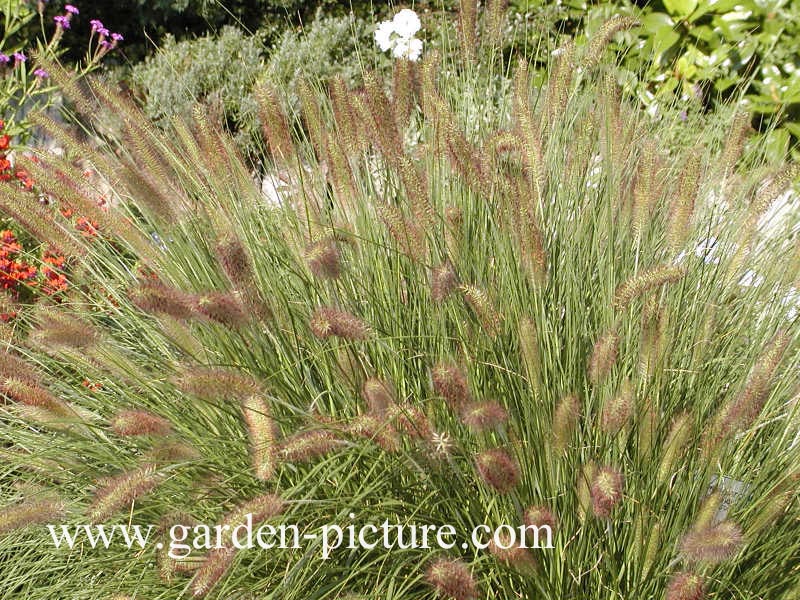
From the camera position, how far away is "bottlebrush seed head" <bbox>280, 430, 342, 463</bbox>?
162 centimetres

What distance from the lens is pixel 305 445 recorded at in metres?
1.64

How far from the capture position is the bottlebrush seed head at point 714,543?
154cm

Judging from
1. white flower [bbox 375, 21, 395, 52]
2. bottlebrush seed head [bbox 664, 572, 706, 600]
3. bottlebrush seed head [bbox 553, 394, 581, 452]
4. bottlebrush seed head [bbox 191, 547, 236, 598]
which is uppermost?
white flower [bbox 375, 21, 395, 52]

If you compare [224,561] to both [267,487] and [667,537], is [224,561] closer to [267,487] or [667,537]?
[267,487]

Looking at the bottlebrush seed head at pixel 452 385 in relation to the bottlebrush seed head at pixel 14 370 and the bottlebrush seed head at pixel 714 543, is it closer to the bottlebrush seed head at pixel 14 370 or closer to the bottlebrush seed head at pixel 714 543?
the bottlebrush seed head at pixel 714 543

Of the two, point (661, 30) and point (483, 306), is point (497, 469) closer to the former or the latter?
point (483, 306)

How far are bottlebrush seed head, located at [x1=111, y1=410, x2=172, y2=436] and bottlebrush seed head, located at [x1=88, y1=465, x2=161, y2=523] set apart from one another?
8cm

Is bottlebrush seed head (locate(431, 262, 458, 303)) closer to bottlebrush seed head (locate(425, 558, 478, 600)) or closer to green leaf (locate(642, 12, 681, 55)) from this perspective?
bottlebrush seed head (locate(425, 558, 478, 600))

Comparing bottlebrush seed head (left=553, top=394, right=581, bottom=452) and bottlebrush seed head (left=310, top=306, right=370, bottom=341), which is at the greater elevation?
bottlebrush seed head (left=310, top=306, right=370, bottom=341)

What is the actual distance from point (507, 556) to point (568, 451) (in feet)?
0.96

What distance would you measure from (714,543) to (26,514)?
1.33 metres

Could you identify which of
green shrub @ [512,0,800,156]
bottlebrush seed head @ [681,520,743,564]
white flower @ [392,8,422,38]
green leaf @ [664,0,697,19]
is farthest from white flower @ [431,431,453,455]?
green leaf @ [664,0,697,19]

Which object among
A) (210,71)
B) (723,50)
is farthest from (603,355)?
(210,71)

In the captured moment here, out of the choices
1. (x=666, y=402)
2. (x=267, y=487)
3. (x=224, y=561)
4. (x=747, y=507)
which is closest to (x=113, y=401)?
(x=267, y=487)
